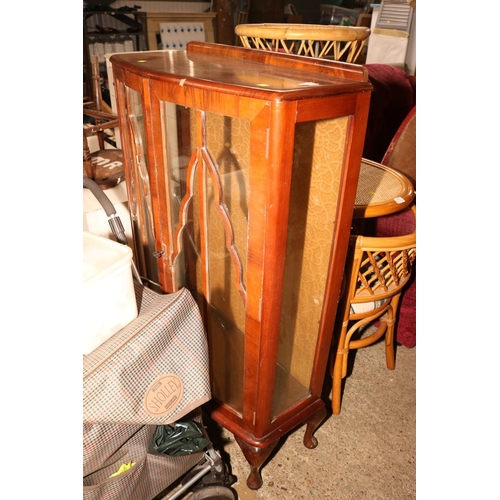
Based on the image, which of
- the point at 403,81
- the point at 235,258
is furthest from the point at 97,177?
the point at 403,81

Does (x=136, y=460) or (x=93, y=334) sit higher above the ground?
(x=93, y=334)

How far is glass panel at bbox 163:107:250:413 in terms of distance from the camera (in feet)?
3.37

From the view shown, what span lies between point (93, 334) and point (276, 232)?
435mm

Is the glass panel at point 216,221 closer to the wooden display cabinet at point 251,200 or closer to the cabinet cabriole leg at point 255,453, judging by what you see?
the wooden display cabinet at point 251,200

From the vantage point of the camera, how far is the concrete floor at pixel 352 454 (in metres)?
1.49

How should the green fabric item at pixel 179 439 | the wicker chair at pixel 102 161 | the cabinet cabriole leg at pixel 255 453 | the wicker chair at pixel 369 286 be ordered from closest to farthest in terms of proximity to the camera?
1. the green fabric item at pixel 179 439
2. the cabinet cabriole leg at pixel 255 453
3. the wicker chair at pixel 369 286
4. the wicker chair at pixel 102 161

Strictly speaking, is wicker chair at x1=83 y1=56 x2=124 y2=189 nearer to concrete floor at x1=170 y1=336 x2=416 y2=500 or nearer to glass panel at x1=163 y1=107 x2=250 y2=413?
glass panel at x1=163 y1=107 x2=250 y2=413

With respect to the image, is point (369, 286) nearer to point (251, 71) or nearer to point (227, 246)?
point (227, 246)

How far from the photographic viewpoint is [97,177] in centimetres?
184

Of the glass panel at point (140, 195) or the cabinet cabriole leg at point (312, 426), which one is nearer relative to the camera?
the glass panel at point (140, 195)

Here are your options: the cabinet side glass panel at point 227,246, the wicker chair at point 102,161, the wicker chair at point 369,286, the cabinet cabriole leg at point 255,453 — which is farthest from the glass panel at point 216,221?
the wicker chair at point 102,161
